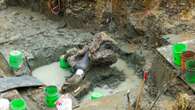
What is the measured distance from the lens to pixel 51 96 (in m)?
4.53

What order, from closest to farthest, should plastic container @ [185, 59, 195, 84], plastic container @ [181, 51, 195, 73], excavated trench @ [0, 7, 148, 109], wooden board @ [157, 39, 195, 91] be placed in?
1. plastic container @ [185, 59, 195, 84]
2. plastic container @ [181, 51, 195, 73]
3. wooden board @ [157, 39, 195, 91]
4. excavated trench @ [0, 7, 148, 109]

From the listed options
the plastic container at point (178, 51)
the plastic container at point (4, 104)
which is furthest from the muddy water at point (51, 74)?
the plastic container at point (178, 51)

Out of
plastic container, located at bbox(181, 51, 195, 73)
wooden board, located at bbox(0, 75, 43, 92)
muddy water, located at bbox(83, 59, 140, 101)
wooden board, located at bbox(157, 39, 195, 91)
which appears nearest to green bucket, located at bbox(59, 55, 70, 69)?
muddy water, located at bbox(83, 59, 140, 101)

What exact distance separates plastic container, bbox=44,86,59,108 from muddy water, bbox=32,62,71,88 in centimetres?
99

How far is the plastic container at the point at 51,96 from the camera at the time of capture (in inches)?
179

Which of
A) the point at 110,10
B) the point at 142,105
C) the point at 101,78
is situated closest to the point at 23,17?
the point at 110,10

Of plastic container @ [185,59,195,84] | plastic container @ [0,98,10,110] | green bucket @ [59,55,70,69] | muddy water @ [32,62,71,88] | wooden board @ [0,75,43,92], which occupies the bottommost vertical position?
muddy water @ [32,62,71,88]

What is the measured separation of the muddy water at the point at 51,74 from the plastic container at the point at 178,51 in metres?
1.70

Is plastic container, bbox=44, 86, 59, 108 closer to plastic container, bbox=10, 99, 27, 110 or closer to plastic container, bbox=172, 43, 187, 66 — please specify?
plastic container, bbox=10, 99, 27, 110

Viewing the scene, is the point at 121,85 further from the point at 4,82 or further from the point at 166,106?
the point at 4,82

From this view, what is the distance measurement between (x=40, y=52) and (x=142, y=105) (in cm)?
221

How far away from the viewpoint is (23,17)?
688 centimetres

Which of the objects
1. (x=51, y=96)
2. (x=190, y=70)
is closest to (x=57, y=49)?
(x=51, y=96)

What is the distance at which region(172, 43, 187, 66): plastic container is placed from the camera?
4.55 meters
